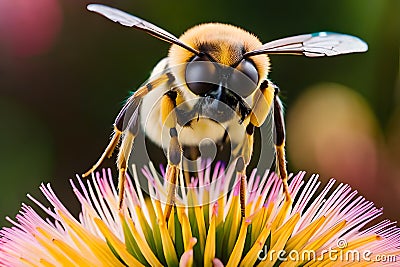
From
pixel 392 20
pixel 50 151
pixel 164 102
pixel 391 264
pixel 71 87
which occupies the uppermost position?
pixel 392 20

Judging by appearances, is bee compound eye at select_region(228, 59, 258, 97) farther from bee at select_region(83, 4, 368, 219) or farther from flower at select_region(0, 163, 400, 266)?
flower at select_region(0, 163, 400, 266)

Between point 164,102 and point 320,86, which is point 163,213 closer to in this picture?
point 164,102

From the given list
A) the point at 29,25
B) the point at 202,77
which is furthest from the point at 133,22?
the point at 29,25

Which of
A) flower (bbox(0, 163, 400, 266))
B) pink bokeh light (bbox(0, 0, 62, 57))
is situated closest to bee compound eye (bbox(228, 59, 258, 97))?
flower (bbox(0, 163, 400, 266))

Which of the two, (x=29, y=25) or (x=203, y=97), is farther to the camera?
(x=29, y=25)

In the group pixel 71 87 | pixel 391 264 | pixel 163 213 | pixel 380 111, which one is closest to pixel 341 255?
pixel 391 264

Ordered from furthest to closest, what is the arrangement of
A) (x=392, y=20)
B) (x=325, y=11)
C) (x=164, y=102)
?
(x=325, y=11) < (x=392, y=20) < (x=164, y=102)

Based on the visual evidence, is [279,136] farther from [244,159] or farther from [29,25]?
[29,25]
